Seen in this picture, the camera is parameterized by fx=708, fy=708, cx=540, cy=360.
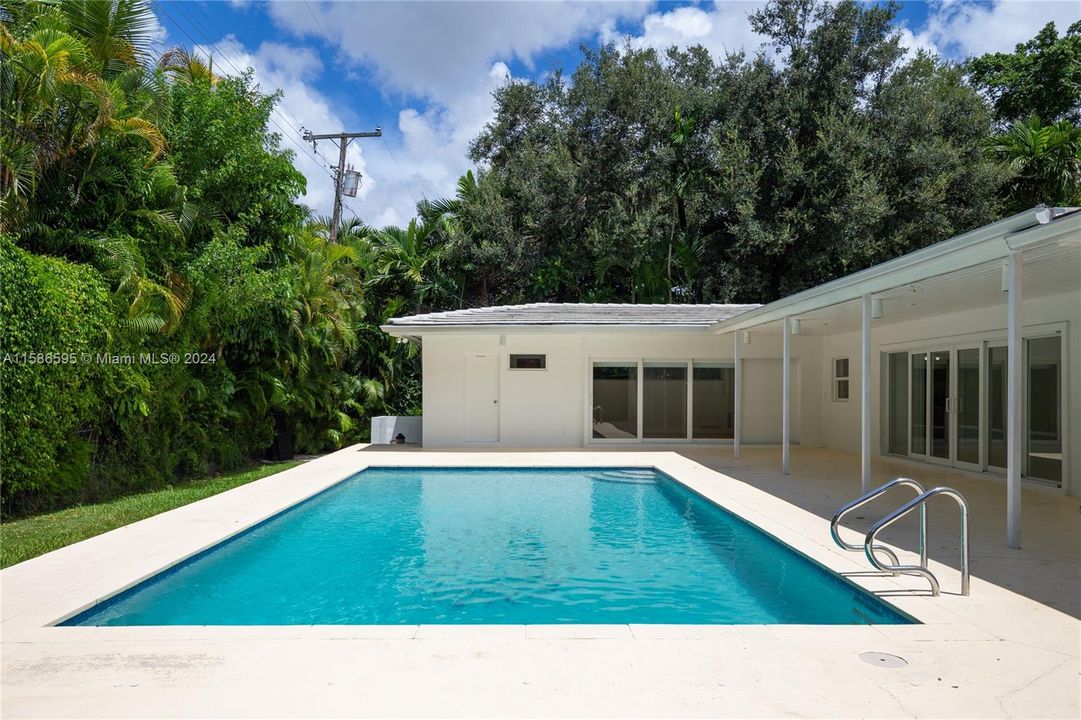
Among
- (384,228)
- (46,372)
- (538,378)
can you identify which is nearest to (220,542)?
(46,372)

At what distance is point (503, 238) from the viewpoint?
22.6m

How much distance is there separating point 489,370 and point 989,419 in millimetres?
9681

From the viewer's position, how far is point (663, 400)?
1631 cm

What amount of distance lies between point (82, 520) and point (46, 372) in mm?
1730

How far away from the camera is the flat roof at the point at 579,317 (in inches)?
586

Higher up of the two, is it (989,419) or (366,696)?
(989,419)

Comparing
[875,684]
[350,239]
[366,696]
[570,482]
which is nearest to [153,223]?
[570,482]

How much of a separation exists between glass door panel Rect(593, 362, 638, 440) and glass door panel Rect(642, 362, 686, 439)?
0.82 ft

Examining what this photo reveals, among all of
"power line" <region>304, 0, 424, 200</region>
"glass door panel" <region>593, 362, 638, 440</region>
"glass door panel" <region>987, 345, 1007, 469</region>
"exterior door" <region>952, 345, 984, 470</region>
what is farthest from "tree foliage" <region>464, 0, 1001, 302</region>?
"glass door panel" <region>987, 345, 1007, 469</region>

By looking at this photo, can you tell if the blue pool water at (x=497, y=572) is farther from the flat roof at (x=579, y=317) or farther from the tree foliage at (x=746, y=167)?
the tree foliage at (x=746, y=167)

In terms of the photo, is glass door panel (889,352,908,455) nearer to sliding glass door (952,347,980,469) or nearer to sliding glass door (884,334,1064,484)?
sliding glass door (884,334,1064,484)

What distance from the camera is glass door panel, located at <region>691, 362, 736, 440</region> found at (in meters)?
16.3

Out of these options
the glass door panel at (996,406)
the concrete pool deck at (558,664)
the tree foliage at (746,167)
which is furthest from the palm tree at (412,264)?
the concrete pool deck at (558,664)

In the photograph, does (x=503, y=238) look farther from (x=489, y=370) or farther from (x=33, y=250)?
(x=33, y=250)
